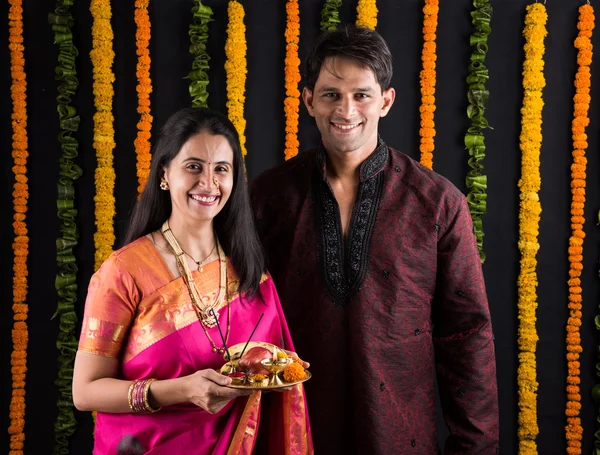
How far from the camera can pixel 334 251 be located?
79.2 inches

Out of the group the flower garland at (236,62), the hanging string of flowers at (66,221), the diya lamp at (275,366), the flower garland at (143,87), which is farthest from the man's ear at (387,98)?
the hanging string of flowers at (66,221)

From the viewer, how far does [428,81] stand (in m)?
3.13

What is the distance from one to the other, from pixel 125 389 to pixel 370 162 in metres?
1.02

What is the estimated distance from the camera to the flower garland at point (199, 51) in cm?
306

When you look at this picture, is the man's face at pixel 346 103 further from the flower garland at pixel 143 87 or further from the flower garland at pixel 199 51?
the flower garland at pixel 143 87

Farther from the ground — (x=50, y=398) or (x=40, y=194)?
(x=40, y=194)

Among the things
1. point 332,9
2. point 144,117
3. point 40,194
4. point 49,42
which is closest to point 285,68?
point 332,9

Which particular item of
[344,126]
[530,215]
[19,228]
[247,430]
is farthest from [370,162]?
[19,228]

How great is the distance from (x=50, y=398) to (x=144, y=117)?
1.47 metres

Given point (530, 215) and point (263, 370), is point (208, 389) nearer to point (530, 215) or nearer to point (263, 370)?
point (263, 370)

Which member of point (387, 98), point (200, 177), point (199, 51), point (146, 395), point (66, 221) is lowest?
point (146, 395)

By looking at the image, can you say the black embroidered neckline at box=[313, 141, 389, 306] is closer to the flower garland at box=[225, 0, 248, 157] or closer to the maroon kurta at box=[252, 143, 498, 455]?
the maroon kurta at box=[252, 143, 498, 455]

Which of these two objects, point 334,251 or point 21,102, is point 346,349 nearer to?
point 334,251

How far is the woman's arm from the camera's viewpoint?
146 cm
